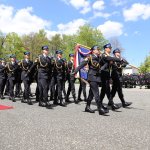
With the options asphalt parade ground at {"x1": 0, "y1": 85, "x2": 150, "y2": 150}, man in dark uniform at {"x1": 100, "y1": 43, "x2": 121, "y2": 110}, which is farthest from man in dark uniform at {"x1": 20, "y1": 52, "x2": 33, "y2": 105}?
man in dark uniform at {"x1": 100, "y1": 43, "x2": 121, "y2": 110}

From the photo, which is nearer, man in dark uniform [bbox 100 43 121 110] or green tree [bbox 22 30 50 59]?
man in dark uniform [bbox 100 43 121 110]

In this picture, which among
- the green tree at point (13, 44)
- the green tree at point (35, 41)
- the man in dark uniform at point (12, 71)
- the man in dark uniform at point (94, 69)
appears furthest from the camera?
the green tree at point (35, 41)

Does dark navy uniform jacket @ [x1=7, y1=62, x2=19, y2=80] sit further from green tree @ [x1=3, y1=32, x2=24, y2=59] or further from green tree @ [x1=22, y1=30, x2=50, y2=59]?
green tree @ [x1=22, y1=30, x2=50, y2=59]

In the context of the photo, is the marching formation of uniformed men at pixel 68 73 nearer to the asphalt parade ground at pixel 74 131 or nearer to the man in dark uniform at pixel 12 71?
the man in dark uniform at pixel 12 71

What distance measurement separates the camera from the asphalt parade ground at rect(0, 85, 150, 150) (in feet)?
18.5

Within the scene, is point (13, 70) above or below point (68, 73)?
above

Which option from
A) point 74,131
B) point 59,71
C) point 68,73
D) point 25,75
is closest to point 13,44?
point 68,73

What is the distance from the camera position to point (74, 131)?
6.88m

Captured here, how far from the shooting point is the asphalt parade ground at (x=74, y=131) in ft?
18.5

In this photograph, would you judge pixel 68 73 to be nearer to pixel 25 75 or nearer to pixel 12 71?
pixel 25 75

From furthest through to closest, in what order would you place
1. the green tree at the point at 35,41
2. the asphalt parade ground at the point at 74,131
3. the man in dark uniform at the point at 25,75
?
the green tree at the point at 35,41 < the man in dark uniform at the point at 25,75 < the asphalt parade ground at the point at 74,131

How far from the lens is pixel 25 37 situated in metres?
75.8

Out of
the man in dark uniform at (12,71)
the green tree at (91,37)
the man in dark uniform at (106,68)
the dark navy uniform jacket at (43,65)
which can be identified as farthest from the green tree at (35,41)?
the man in dark uniform at (106,68)

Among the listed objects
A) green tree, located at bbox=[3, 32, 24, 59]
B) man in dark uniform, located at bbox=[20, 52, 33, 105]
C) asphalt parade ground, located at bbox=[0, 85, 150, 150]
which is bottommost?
asphalt parade ground, located at bbox=[0, 85, 150, 150]
